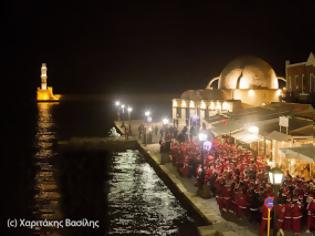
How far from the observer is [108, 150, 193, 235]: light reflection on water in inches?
726

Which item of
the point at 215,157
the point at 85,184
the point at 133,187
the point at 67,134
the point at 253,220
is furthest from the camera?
the point at 67,134

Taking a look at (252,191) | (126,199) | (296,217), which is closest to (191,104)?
(126,199)

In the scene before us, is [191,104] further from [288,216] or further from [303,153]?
[288,216]

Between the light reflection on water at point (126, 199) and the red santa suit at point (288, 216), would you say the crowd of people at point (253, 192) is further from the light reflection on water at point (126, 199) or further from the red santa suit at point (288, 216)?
the light reflection on water at point (126, 199)

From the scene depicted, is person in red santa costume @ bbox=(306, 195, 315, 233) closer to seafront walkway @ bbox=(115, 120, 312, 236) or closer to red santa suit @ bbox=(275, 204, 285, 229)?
seafront walkway @ bbox=(115, 120, 312, 236)

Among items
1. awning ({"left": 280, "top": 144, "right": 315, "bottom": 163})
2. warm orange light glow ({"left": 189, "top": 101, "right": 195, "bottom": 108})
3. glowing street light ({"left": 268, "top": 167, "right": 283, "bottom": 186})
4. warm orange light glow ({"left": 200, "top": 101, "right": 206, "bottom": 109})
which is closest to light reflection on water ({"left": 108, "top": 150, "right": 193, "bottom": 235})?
awning ({"left": 280, "top": 144, "right": 315, "bottom": 163})

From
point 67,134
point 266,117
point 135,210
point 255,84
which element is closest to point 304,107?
point 266,117

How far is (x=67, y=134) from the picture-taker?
2194 inches

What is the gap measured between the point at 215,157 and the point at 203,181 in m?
3.29

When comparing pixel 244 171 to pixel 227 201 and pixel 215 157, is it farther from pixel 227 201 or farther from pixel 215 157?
pixel 215 157

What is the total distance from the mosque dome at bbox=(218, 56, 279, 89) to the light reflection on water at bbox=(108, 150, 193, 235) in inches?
773

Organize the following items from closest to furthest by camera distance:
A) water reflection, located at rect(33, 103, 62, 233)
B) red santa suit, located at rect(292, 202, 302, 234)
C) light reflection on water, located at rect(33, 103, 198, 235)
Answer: red santa suit, located at rect(292, 202, 302, 234) < light reflection on water, located at rect(33, 103, 198, 235) < water reflection, located at rect(33, 103, 62, 233)

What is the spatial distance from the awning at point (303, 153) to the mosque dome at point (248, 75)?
29.3 metres

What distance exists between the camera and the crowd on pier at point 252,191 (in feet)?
47.4
